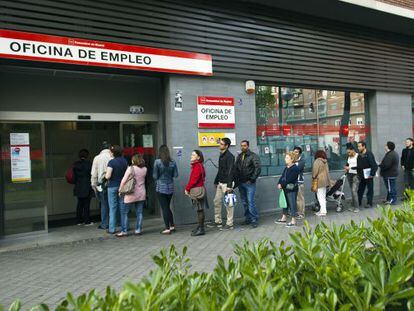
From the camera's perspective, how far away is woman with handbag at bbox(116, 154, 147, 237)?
25.9ft

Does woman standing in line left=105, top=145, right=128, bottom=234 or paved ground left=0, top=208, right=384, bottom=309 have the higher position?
woman standing in line left=105, top=145, right=128, bottom=234

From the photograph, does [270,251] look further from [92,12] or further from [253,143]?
[253,143]

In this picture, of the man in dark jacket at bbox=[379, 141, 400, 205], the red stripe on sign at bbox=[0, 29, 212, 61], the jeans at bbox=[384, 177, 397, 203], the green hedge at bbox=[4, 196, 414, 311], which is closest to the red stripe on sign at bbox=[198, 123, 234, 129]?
the red stripe on sign at bbox=[0, 29, 212, 61]

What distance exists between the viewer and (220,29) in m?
9.46

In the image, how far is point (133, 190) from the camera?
7.93 meters

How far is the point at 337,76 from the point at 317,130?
162 cm

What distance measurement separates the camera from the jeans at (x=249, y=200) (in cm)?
855

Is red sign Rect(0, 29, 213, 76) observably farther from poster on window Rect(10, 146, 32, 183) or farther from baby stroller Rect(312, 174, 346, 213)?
baby stroller Rect(312, 174, 346, 213)

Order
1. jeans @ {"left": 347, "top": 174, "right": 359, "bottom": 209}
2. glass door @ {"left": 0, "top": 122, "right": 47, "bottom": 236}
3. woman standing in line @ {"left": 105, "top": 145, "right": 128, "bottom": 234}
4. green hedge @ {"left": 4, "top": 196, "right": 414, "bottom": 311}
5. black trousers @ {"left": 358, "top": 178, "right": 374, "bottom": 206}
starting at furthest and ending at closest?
black trousers @ {"left": 358, "top": 178, "right": 374, "bottom": 206} < jeans @ {"left": 347, "top": 174, "right": 359, "bottom": 209} < woman standing in line @ {"left": 105, "top": 145, "right": 128, "bottom": 234} < glass door @ {"left": 0, "top": 122, "right": 47, "bottom": 236} < green hedge @ {"left": 4, "top": 196, "right": 414, "bottom": 311}

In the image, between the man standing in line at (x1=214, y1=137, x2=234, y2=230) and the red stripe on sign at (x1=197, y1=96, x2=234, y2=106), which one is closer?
the man standing in line at (x1=214, y1=137, x2=234, y2=230)

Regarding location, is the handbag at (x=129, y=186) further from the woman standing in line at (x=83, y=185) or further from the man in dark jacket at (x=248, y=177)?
the man in dark jacket at (x=248, y=177)

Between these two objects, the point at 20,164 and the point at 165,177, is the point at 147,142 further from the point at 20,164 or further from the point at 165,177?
the point at 20,164

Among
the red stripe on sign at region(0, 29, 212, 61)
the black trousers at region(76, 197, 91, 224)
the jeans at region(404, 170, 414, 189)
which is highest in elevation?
the red stripe on sign at region(0, 29, 212, 61)

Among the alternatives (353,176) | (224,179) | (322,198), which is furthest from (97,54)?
(353,176)
